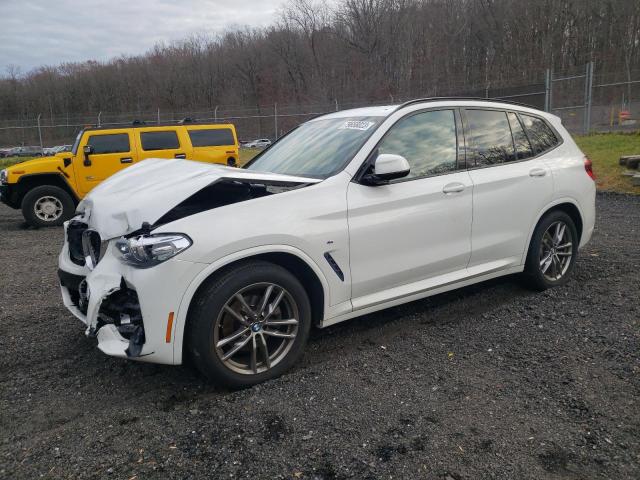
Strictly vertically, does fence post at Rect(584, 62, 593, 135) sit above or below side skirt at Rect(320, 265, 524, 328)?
above

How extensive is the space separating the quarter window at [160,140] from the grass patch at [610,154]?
30.1ft

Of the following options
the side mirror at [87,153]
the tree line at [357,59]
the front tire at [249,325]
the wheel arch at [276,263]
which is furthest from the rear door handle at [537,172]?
the tree line at [357,59]

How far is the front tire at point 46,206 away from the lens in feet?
31.3

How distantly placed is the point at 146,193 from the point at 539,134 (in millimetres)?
3623

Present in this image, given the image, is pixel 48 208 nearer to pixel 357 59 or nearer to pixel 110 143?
pixel 110 143

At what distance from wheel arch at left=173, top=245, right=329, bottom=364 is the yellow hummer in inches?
309

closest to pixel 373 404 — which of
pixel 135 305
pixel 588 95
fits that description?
pixel 135 305

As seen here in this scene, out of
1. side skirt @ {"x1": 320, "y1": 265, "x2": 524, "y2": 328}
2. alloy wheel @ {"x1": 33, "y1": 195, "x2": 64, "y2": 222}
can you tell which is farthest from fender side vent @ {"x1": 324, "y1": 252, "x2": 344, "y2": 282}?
alloy wheel @ {"x1": 33, "y1": 195, "x2": 64, "y2": 222}

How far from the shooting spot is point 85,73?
178 ft

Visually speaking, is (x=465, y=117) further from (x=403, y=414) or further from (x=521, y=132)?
(x=403, y=414)

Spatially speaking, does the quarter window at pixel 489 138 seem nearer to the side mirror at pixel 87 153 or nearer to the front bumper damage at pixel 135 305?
the front bumper damage at pixel 135 305

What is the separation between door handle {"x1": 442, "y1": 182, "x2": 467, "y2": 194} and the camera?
3.82 m

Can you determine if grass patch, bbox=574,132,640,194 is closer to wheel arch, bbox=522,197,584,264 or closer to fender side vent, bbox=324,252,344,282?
wheel arch, bbox=522,197,584,264

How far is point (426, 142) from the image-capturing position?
391 centimetres
